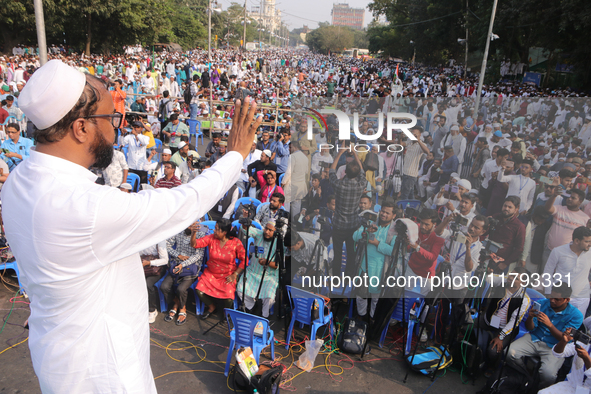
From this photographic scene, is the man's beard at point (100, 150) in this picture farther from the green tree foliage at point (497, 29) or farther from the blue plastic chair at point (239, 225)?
the green tree foliage at point (497, 29)

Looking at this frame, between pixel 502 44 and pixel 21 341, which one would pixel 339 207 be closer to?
pixel 21 341

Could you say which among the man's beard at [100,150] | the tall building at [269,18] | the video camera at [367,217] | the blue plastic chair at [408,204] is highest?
the tall building at [269,18]

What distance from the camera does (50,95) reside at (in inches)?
39.2

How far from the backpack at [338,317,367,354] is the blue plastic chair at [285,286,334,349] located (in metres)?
0.21

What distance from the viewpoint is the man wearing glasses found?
100 cm

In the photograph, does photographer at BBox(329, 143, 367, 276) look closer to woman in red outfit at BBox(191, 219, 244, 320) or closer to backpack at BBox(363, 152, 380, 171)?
backpack at BBox(363, 152, 380, 171)

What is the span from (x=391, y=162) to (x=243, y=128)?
6.86 ft

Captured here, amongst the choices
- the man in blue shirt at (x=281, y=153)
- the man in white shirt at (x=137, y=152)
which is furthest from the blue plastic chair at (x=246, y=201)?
the man in white shirt at (x=137, y=152)

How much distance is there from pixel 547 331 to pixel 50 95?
14.0 feet

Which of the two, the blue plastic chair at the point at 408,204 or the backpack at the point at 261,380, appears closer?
the blue plastic chair at the point at 408,204

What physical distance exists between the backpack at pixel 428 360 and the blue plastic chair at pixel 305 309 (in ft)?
2.96

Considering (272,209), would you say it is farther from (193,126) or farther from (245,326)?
(193,126)

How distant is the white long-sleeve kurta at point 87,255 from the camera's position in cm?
100

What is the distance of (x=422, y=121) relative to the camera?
319 cm
